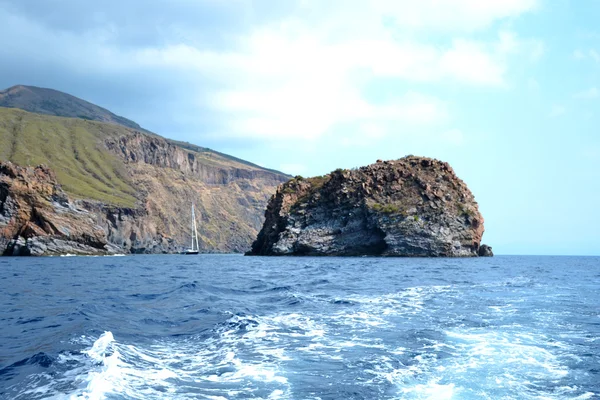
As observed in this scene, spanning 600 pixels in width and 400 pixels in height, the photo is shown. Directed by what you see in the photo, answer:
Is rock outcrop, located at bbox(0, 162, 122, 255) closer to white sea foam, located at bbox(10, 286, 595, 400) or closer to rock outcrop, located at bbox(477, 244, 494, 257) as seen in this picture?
rock outcrop, located at bbox(477, 244, 494, 257)

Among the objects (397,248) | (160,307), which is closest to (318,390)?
(160,307)

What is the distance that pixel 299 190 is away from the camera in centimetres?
12838

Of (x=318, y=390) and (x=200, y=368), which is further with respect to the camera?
(x=200, y=368)

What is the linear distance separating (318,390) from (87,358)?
279 inches

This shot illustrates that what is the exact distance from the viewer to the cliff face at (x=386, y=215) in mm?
105125

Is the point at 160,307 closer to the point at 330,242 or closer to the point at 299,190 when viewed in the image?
the point at 330,242

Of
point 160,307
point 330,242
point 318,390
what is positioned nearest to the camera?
point 318,390

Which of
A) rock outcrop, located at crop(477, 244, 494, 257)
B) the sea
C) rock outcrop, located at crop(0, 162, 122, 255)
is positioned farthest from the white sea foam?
rock outcrop, located at crop(477, 244, 494, 257)

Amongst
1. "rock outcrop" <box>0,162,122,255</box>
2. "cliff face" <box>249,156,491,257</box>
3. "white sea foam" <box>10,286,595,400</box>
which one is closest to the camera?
"white sea foam" <box>10,286,595,400</box>

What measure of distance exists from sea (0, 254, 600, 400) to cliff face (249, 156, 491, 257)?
75225mm

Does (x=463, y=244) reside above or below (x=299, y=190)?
below

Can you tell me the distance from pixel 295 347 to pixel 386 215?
9180cm

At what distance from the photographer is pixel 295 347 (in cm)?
1744

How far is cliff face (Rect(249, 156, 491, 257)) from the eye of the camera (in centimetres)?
10512
